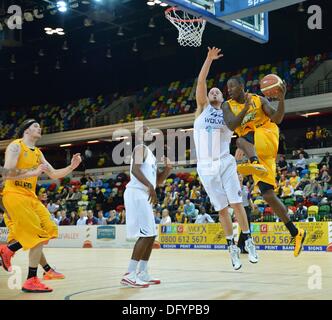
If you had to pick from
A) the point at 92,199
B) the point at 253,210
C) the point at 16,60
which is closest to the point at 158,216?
the point at 253,210

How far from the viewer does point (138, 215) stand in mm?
6105

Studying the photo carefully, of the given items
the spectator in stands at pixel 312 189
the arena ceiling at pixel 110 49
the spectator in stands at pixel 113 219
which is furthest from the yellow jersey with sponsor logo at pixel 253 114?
the arena ceiling at pixel 110 49

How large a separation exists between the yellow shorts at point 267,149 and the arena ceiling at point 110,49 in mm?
14210

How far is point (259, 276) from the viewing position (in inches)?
271

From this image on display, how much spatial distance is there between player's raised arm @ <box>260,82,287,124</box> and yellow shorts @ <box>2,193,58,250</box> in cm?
297

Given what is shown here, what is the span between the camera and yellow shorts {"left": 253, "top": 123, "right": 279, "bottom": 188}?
649cm

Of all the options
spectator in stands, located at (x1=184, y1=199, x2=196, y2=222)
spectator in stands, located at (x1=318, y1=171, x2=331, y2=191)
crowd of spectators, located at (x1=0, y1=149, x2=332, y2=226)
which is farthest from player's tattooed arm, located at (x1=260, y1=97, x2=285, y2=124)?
spectator in stands, located at (x1=184, y1=199, x2=196, y2=222)

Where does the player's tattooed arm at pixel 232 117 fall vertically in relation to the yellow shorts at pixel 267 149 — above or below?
above

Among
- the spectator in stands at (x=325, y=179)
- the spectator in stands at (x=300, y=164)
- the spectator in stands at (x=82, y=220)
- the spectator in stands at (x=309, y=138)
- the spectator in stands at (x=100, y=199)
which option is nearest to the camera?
the spectator in stands at (x=325, y=179)

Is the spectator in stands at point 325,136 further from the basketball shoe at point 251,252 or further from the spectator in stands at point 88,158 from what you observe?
the basketball shoe at point 251,252

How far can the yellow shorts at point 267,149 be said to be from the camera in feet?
21.3

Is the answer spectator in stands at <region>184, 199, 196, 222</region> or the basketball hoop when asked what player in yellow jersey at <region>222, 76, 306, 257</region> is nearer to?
the basketball hoop

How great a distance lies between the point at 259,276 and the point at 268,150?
168cm
